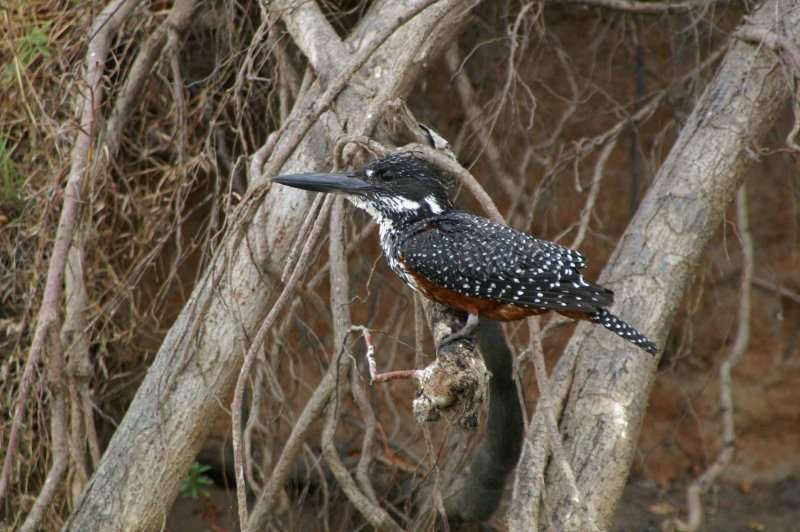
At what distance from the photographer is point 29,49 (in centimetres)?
351

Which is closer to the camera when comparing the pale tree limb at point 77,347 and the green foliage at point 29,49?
the pale tree limb at point 77,347

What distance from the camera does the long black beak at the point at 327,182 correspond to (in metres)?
2.45

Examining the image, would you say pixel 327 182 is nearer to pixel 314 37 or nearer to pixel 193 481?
pixel 314 37

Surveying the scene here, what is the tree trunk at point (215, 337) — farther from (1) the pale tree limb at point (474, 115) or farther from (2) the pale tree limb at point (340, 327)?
(1) the pale tree limb at point (474, 115)

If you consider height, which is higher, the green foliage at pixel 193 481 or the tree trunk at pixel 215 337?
the tree trunk at pixel 215 337

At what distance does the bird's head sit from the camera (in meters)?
2.58

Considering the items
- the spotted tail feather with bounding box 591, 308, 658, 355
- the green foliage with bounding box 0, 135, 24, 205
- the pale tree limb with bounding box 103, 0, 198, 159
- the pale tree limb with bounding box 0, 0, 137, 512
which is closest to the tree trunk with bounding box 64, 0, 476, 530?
the pale tree limb with bounding box 0, 0, 137, 512

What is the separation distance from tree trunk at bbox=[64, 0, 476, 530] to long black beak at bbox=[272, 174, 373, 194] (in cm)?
24

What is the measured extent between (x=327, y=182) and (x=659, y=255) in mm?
1175

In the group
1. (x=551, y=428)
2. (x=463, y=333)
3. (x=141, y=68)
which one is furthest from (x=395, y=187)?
(x=141, y=68)

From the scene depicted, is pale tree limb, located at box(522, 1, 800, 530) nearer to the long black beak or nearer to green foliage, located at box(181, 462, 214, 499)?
the long black beak

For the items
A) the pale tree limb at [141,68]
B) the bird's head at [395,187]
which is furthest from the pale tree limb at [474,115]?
the pale tree limb at [141,68]

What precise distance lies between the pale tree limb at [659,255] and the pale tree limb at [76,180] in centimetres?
171

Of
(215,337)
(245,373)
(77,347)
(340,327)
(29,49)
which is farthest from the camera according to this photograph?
(29,49)
